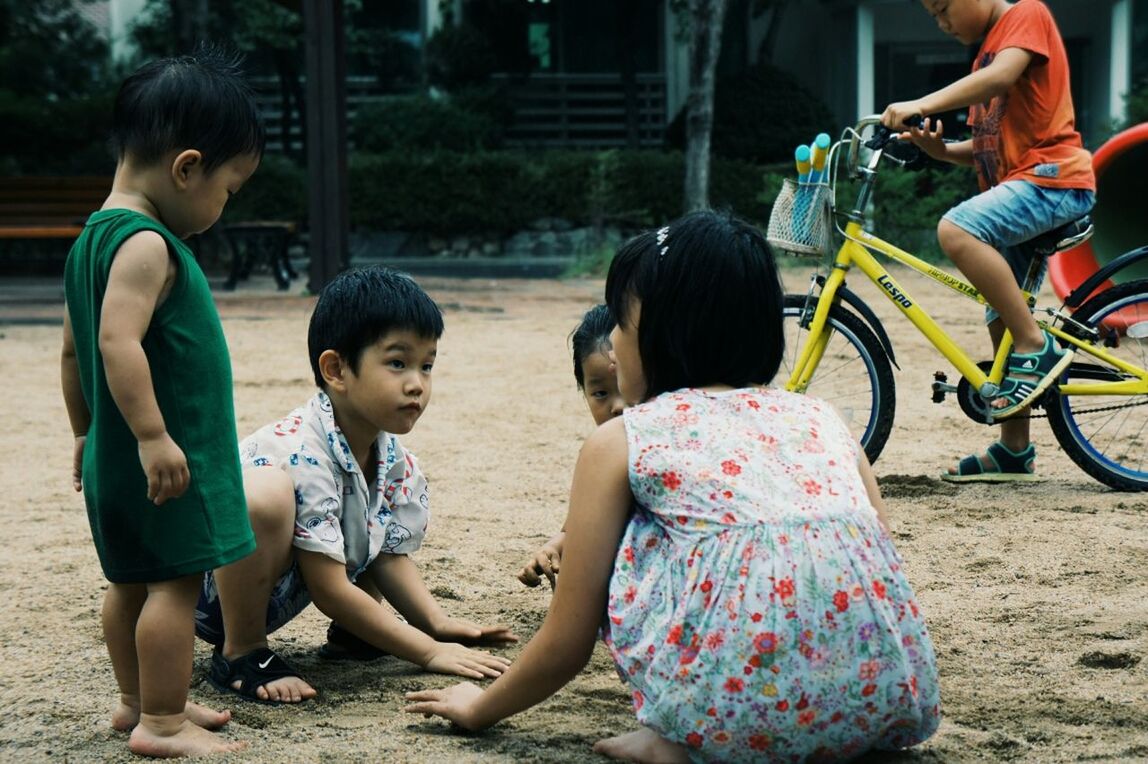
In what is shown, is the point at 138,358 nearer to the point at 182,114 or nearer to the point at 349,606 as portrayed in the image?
the point at 182,114

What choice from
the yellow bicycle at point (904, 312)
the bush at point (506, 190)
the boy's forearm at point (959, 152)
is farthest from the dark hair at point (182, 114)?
the bush at point (506, 190)

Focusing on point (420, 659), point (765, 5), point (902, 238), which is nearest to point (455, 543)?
point (420, 659)

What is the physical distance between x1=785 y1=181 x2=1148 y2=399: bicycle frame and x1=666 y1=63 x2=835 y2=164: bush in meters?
12.7

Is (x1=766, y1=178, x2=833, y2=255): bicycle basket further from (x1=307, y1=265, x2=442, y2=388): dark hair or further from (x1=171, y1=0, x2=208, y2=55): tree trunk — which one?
(x1=171, y1=0, x2=208, y2=55): tree trunk

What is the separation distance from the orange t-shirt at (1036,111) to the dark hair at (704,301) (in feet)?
7.77

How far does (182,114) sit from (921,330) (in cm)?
282

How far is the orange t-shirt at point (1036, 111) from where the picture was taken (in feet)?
13.9

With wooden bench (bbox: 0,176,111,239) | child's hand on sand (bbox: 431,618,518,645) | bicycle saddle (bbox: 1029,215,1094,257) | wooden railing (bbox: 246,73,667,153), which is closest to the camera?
child's hand on sand (bbox: 431,618,518,645)

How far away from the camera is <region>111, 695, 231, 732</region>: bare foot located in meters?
2.46

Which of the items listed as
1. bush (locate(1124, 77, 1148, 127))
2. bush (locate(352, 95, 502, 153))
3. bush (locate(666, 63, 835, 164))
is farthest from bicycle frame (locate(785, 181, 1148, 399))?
bush (locate(352, 95, 502, 153))

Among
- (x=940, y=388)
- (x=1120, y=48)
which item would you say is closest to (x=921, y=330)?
(x=940, y=388)

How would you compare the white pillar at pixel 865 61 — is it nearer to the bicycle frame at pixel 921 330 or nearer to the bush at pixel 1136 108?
the bush at pixel 1136 108

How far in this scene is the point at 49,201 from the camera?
13195 mm

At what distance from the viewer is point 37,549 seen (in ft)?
12.9
